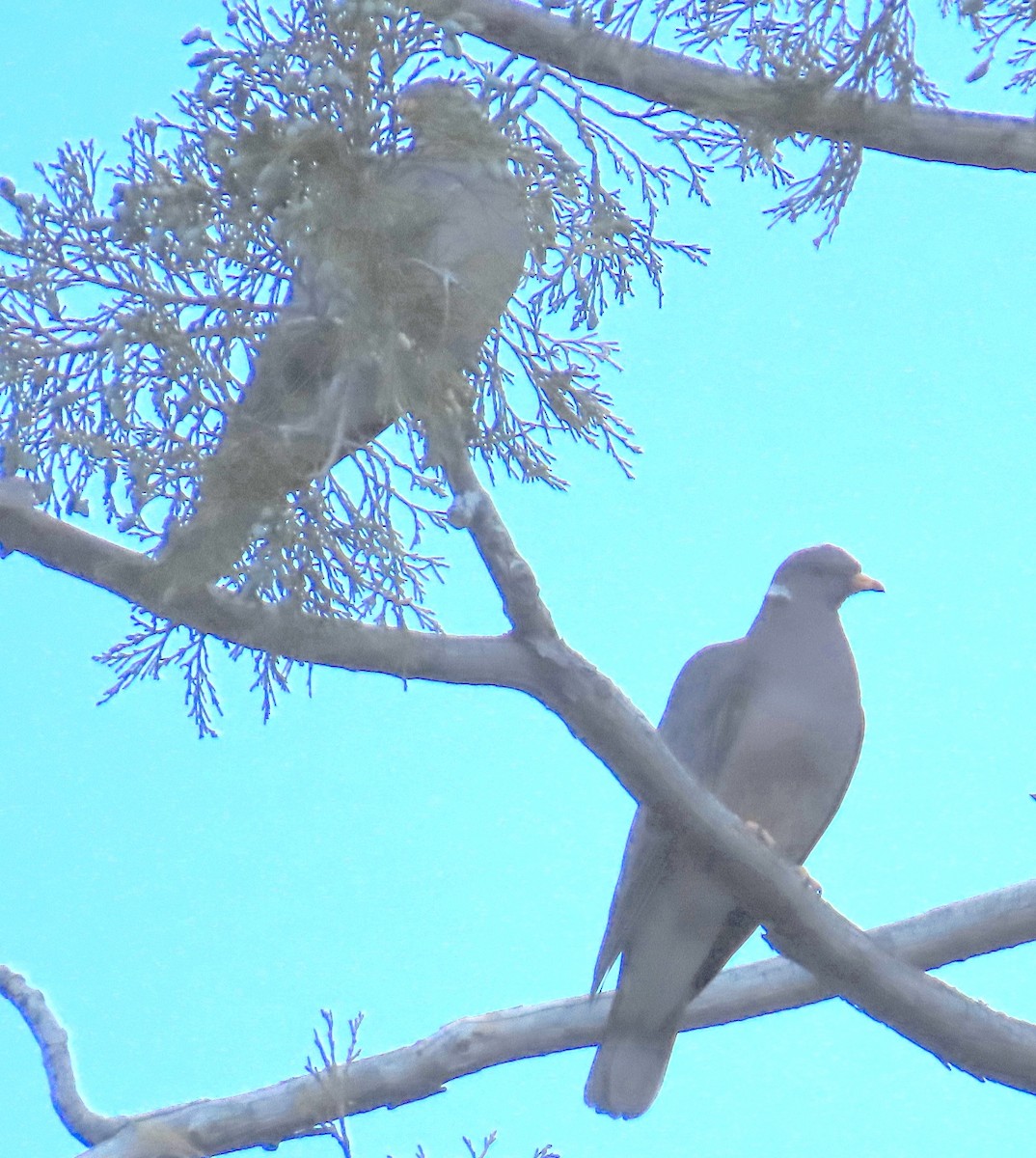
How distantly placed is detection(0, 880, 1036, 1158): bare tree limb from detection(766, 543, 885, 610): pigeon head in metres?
1.55

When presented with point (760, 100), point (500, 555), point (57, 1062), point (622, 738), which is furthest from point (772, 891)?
point (57, 1062)

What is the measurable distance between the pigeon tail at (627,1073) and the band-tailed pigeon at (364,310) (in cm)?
231

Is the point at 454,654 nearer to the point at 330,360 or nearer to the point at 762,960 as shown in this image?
the point at 330,360

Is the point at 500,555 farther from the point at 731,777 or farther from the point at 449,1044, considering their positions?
the point at 731,777

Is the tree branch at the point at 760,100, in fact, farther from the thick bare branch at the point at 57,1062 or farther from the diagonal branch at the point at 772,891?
the thick bare branch at the point at 57,1062

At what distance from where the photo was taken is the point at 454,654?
2.72 metres

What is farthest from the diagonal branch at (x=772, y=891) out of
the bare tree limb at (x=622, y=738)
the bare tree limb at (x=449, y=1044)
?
the bare tree limb at (x=449, y=1044)

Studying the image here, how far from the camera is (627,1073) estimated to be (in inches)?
165

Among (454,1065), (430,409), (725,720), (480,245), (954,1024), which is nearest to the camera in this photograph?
(430,409)

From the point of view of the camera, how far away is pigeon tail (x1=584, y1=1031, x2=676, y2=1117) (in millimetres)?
4137

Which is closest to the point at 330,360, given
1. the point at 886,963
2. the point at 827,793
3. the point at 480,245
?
the point at 480,245

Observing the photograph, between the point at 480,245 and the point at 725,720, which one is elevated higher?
the point at 725,720

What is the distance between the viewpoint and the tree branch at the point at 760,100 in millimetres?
2721

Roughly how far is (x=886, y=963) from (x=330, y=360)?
5.57ft
